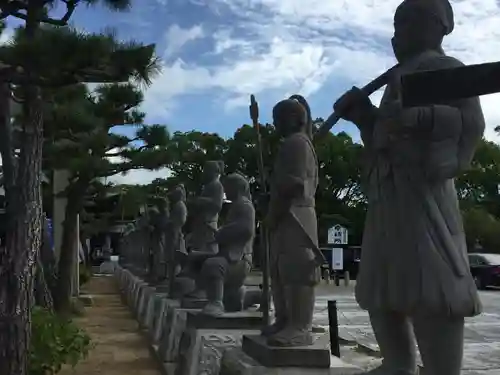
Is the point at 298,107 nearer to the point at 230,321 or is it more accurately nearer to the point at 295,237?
the point at 295,237

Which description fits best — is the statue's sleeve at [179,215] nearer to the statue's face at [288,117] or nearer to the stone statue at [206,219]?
the stone statue at [206,219]

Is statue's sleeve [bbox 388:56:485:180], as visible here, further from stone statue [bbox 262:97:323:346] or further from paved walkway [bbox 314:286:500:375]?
paved walkway [bbox 314:286:500:375]

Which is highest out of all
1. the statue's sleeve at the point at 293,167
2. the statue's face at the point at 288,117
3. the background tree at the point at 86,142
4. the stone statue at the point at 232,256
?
the background tree at the point at 86,142

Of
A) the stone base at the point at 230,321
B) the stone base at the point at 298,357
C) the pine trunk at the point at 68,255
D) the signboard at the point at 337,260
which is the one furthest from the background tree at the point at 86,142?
the signboard at the point at 337,260

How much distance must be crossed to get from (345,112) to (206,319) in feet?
13.9

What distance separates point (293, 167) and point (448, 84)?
2060mm

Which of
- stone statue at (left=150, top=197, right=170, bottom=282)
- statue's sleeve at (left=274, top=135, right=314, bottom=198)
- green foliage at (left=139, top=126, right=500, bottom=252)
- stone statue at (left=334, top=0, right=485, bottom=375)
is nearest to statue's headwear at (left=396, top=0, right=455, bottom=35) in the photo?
stone statue at (left=334, top=0, right=485, bottom=375)

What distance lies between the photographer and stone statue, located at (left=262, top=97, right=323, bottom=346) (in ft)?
15.8

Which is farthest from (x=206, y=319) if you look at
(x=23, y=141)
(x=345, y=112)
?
(x=345, y=112)

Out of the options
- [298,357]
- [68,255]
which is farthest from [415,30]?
[68,255]

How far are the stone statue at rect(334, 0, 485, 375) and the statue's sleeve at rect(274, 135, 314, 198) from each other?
1.45 m

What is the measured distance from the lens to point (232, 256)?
745 cm

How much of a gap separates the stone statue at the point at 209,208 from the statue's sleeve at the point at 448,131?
6.23 m

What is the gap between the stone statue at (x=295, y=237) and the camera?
4820 millimetres
